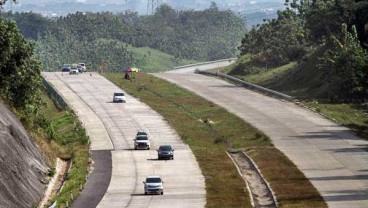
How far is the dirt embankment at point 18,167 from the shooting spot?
68.6 m

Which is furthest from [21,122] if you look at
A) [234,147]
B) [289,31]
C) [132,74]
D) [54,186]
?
[289,31]

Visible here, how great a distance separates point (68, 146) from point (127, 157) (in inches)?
421

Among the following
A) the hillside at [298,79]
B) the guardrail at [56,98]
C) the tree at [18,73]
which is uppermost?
the tree at [18,73]

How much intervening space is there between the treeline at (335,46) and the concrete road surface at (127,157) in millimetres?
25011

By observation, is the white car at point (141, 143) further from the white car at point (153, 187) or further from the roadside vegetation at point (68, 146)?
the white car at point (153, 187)

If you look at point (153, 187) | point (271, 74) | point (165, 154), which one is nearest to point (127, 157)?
point (165, 154)

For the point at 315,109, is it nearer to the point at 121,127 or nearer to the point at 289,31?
the point at 121,127

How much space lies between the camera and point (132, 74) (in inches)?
7485

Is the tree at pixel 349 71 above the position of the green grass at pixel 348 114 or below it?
above

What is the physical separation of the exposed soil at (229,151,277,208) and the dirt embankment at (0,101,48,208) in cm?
1644

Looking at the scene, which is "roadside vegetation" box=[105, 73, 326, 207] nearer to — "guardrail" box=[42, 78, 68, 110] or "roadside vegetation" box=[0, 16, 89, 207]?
"roadside vegetation" box=[0, 16, 89, 207]

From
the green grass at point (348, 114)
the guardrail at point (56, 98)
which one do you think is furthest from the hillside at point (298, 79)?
the guardrail at point (56, 98)

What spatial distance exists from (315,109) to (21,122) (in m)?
47.9

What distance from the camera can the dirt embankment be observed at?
225 ft
